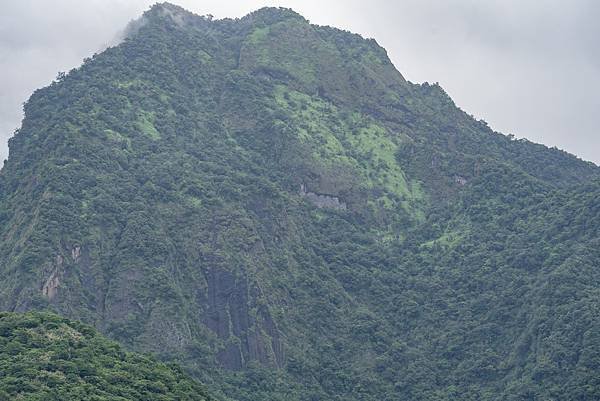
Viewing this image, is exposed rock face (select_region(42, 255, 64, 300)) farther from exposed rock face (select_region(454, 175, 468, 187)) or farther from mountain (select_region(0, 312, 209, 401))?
exposed rock face (select_region(454, 175, 468, 187))

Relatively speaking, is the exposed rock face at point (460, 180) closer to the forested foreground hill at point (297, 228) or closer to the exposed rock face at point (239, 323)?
the forested foreground hill at point (297, 228)

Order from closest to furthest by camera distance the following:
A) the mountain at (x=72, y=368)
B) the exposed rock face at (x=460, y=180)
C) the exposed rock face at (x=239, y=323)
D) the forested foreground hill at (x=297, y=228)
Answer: the mountain at (x=72, y=368) < the forested foreground hill at (x=297, y=228) < the exposed rock face at (x=239, y=323) < the exposed rock face at (x=460, y=180)

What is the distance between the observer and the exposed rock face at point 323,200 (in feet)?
556

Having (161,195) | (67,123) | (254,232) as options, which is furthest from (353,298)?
(67,123)

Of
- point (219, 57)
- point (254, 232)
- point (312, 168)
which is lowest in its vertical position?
point (254, 232)

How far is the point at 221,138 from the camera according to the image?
175 meters

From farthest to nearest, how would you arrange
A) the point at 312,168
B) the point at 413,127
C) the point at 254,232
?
1. the point at 413,127
2. the point at 312,168
3. the point at 254,232

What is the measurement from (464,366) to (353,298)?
18.2m

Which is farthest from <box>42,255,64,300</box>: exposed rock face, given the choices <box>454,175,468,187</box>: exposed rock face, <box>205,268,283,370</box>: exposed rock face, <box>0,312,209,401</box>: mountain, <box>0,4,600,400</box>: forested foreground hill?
<box>454,175,468,187</box>: exposed rock face

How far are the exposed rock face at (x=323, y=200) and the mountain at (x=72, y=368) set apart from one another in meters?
59.5

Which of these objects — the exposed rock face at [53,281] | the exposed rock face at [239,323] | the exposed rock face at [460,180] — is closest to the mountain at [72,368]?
the exposed rock face at [53,281]

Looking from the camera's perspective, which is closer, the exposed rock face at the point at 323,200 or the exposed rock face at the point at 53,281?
the exposed rock face at the point at 53,281

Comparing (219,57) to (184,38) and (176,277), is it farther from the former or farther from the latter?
(176,277)

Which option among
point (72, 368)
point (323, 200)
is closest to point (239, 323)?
point (323, 200)
